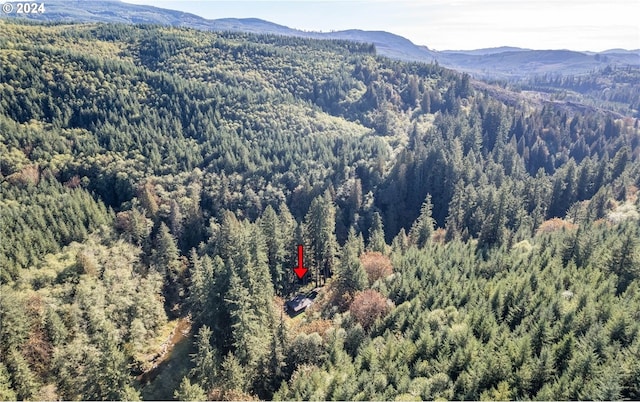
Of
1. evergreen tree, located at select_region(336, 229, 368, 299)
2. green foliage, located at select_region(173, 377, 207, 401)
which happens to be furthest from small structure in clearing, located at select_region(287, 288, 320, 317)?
green foliage, located at select_region(173, 377, 207, 401)

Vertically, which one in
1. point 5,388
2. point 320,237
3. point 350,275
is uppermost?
point 350,275

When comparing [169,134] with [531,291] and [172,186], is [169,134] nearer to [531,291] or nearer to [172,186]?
[172,186]

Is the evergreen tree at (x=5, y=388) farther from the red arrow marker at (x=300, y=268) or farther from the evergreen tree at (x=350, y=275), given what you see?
the red arrow marker at (x=300, y=268)

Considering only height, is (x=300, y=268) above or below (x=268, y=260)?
below

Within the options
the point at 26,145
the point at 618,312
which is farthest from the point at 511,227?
the point at 26,145

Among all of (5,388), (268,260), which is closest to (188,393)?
(5,388)

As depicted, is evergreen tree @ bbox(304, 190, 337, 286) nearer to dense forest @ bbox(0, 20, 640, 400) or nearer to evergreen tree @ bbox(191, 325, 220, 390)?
dense forest @ bbox(0, 20, 640, 400)

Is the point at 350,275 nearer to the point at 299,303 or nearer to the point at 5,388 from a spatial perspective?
the point at 299,303

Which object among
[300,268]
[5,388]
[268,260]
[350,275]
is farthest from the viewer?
[300,268]
